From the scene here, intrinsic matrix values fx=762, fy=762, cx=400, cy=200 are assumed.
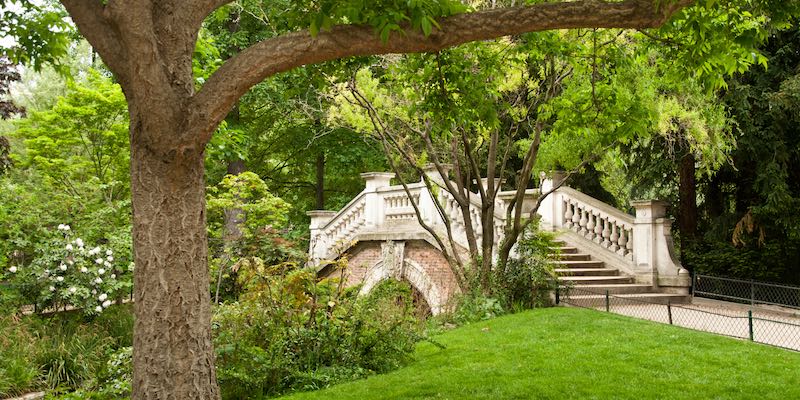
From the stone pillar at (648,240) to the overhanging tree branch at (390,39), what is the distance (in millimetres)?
10829

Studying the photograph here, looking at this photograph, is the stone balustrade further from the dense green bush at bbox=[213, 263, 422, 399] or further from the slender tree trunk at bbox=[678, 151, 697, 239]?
the dense green bush at bbox=[213, 263, 422, 399]

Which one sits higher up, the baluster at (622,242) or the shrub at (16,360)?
the baluster at (622,242)

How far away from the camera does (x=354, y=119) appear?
16.1m

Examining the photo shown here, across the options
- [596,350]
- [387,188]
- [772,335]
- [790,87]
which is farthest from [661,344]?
[387,188]

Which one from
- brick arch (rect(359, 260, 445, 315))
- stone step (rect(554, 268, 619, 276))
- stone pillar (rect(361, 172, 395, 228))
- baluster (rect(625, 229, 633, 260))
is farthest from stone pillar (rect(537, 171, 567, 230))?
stone pillar (rect(361, 172, 395, 228))

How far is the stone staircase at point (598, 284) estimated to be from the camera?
49.2 feet

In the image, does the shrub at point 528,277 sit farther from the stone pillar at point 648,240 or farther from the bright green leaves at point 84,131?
the bright green leaves at point 84,131

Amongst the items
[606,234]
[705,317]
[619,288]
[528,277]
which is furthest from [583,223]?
[705,317]

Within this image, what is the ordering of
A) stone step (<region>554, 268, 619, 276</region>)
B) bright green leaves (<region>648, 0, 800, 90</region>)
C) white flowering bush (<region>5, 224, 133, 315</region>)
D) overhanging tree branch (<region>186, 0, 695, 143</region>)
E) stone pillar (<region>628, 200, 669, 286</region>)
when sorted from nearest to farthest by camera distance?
overhanging tree branch (<region>186, 0, 695, 143</region>) → bright green leaves (<region>648, 0, 800, 90</region>) → white flowering bush (<region>5, 224, 133, 315</region>) → stone pillar (<region>628, 200, 669, 286</region>) → stone step (<region>554, 268, 619, 276</region>)

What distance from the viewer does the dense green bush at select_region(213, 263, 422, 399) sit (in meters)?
9.11

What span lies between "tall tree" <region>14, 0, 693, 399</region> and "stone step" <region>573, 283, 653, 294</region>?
33.9 feet

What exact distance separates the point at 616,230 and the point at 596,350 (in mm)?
7719

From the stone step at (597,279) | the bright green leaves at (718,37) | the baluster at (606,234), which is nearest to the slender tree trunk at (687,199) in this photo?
the baluster at (606,234)

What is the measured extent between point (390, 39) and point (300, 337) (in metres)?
5.10
